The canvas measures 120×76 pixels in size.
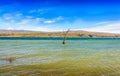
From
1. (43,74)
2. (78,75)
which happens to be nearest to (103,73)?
(78,75)

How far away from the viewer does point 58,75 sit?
1612 cm

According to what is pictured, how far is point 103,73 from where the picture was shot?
16859 millimetres

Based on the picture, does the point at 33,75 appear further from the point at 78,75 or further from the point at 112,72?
the point at 112,72

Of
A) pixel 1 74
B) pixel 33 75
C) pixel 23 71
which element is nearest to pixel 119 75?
pixel 33 75

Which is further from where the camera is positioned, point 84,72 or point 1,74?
point 84,72

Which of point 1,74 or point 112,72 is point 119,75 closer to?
point 112,72

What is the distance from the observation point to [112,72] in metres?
17.3

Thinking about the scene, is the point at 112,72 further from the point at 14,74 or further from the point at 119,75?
the point at 14,74

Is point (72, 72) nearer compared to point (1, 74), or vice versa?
point (1, 74)

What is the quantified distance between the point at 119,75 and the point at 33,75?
6.55 meters

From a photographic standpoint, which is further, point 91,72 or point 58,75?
point 91,72

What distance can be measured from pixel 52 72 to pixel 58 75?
1.17 meters

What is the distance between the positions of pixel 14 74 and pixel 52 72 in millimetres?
3033

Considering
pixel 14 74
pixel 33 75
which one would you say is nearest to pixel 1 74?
pixel 14 74
